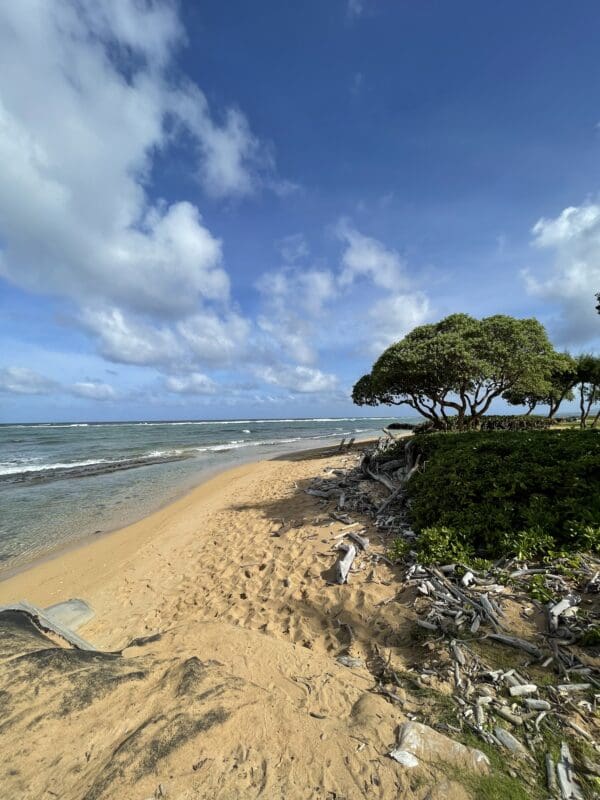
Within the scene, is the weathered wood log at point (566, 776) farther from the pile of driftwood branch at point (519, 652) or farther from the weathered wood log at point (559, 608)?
the weathered wood log at point (559, 608)

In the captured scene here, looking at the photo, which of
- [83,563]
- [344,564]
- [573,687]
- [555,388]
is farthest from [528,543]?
[555,388]

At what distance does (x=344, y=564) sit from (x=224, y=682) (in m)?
3.26

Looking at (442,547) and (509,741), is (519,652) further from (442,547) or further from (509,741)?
(442,547)

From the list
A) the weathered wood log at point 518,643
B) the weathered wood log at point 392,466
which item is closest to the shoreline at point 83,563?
the weathered wood log at point 392,466

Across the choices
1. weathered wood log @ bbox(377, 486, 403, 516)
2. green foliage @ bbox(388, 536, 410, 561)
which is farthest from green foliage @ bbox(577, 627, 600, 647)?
weathered wood log @ bbox(377, 486, 403, 516)

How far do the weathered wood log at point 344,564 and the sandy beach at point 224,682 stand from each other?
0.20m

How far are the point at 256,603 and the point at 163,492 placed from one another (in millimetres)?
11552

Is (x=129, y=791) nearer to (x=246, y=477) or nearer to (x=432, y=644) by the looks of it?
(x=432, y=644)

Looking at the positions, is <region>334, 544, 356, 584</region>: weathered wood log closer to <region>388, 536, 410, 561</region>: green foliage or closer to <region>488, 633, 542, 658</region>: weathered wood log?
<region>388, 536, 410, 561</region>: green foliage

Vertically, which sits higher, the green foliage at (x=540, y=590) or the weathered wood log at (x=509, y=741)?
the green foliage at (x=540, y=590)

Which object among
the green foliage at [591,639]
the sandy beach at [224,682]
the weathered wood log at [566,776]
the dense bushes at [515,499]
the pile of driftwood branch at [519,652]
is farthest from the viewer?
the dense bushes at [515,499]

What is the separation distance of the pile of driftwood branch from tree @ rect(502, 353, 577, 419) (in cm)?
1669

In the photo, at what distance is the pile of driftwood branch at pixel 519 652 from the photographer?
273 centimetres

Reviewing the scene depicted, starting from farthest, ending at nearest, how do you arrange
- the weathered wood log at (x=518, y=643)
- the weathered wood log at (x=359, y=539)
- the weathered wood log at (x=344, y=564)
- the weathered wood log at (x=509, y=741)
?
the weathered wood log at (x=359, y=539)
the weathered wood log at (x=344, y=564)
the weathered wood log at (x=518, y=643)
the weathered wood log at (x=509, y=741)
